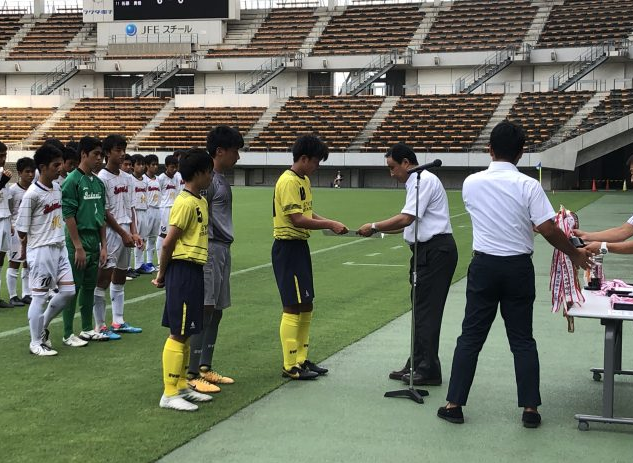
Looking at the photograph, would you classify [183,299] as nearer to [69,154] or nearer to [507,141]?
[507,141]

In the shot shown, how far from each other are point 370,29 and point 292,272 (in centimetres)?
5560

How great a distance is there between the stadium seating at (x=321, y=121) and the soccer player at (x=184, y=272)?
44.1 m

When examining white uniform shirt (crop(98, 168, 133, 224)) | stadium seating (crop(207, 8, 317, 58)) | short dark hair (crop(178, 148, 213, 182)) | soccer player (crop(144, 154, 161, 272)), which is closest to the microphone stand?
short dark hair (crop(178, 148, 213, 182))

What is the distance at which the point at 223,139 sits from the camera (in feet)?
22.3

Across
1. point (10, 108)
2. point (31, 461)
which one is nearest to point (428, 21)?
point (10, 108)

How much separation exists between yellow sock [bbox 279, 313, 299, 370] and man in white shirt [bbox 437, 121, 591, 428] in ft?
5.18

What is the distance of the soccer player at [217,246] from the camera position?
682 cm

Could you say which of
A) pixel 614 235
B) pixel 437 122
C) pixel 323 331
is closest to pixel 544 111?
pixel 437 122

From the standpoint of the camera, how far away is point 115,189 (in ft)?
32.9

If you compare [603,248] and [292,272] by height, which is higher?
[603,248]

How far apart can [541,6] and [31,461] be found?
5844cm

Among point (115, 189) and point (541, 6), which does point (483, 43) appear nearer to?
point (541, 6)

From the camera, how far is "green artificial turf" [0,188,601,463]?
5508 mm

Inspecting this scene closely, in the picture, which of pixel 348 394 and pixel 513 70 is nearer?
pixel 348 394
